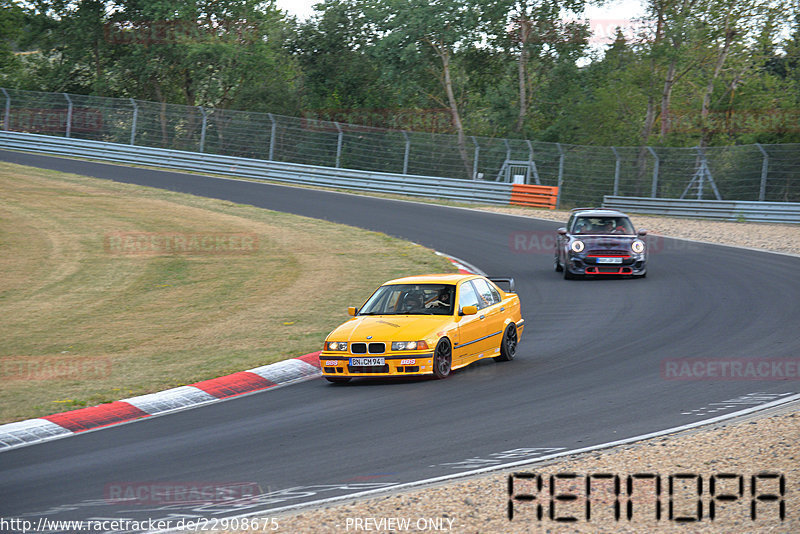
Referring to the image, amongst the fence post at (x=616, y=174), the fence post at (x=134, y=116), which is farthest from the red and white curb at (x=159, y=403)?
the fence post at (x=134, y=116)

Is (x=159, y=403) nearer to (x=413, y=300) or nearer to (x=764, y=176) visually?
(x=413, y=300)

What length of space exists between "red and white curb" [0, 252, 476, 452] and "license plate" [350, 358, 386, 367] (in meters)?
1.01

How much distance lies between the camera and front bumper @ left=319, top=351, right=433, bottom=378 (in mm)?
10773

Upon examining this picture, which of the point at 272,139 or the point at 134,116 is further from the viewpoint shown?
the point at 134,116

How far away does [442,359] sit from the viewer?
36.5 feet

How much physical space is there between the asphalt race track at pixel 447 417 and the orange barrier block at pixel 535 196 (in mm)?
18560

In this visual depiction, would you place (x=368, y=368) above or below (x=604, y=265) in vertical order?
below

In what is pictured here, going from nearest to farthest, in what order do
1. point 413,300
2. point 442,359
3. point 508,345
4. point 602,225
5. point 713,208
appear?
1. point 442,359
2. point 413,300
3. point 508,345
4. point 602,225
5. point 713,208

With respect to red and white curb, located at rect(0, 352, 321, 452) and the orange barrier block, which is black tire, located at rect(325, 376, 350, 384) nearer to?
red and white curb, located at rect(0, 352, 321, 452)

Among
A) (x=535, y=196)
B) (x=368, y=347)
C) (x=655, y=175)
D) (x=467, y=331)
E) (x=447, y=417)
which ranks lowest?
(x=447, y=417)

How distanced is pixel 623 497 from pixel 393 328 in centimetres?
519

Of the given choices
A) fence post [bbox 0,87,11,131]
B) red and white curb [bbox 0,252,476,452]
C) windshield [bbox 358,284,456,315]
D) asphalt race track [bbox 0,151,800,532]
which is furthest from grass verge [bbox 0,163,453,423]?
fence post [bbox 0,87,11,131]

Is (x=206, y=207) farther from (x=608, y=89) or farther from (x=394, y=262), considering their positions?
(x=608, y=89)

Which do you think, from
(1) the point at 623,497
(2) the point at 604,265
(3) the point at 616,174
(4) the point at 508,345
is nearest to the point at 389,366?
(4) the point at 508,345
